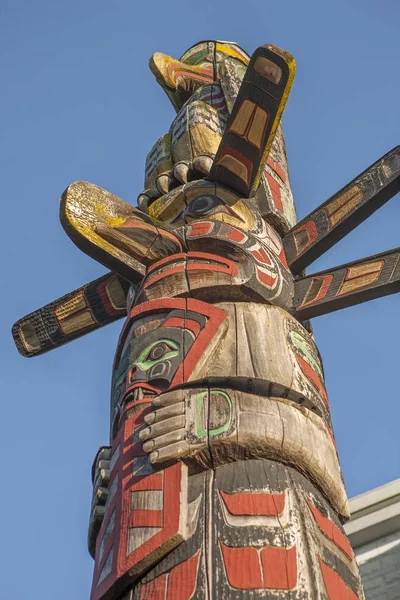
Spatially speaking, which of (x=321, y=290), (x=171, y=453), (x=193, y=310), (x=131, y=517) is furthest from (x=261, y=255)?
(x=131, y=517)

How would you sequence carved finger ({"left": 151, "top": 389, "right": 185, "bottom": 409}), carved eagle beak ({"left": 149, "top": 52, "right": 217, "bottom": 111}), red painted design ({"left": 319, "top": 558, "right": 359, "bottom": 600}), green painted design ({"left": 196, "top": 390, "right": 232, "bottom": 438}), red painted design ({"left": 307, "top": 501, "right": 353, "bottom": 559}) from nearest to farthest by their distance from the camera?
1. red painted design ({"left": 319, "top": 558, "right": 359, "bottom": 600})
2. red painted design ({"left": 307, "top": 501, "right": 353, "bottom": 559})
3. green painted design ({"left": 196, "top": 390, "right": 232, "bottom": 438})
4. carved finger ({"left": 151, "top": 389, "right": 185, "bottom": 409})
5. carved eagle beak ({"left": 149, "top": 52, "right": 217, "bottom": 111})

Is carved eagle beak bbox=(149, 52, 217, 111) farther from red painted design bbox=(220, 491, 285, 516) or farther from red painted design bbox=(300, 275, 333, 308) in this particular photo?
red painted design bbox=(220, 491, 285, 516)

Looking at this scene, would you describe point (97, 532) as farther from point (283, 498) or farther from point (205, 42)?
point (205, 42)

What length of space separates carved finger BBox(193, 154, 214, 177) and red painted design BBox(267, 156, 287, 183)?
687mm

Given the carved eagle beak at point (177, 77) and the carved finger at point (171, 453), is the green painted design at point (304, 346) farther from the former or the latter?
the carved eagle beak at point (177, 77)

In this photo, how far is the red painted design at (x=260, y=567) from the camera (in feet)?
9.34

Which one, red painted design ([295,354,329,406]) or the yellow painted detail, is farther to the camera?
the yellow painted detail

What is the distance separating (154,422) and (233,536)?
0.65 metres

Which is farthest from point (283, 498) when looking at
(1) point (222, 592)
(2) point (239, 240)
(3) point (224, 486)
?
(2) point (239, 240)

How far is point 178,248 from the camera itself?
16.1 ft

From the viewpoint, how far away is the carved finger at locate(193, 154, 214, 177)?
5934 mm

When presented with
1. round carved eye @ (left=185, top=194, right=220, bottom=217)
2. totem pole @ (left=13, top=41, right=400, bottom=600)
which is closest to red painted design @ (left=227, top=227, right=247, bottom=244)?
totem pole @ (left=13, top=41, right=400, bottom=600)

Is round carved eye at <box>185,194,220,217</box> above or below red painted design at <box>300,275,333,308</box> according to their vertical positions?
above

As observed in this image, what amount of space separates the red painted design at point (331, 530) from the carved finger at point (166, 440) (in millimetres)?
569
